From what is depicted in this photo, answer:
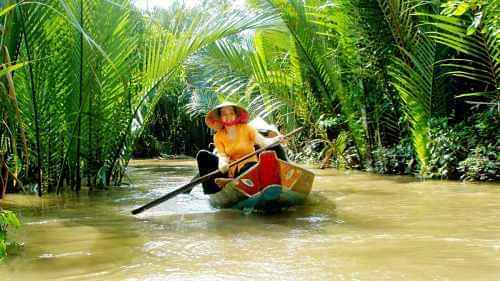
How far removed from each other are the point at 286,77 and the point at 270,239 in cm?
582

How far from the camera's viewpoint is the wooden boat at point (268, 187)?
15.5ft

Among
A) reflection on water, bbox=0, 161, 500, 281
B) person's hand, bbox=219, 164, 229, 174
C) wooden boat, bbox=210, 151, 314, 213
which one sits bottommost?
reflection on water, bbox=0, 161, 500, 281

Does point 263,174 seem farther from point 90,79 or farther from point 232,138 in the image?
point 90,79

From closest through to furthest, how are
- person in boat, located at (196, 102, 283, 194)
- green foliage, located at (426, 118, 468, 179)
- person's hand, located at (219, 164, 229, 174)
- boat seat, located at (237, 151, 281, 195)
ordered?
boat seat, located at (237, 151, 281, 195), person's hand, located at (219, 164, 229, 174), person in boat, located at (196, 102, 283, 194), green foliage, located at (426, 118, 468, 179)

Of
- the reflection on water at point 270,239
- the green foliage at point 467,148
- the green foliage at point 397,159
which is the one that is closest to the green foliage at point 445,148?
the green foliage at point 467,148

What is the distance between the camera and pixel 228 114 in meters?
5.66

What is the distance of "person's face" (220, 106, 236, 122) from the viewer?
Result: 566 cm

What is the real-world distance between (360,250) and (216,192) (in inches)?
90.4

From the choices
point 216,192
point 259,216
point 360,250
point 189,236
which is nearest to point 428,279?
point 360,250

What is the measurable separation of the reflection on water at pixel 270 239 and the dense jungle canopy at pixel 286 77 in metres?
0.75

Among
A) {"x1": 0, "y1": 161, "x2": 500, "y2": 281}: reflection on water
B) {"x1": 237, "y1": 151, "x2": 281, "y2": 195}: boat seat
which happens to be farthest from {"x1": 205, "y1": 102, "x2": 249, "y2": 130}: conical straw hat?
{"x1": 237, "y1": 151, "x2": 281, "y2": 195}: boat seat

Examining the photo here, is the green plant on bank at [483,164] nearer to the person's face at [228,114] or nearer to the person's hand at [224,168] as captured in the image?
the person's face at [228,114]

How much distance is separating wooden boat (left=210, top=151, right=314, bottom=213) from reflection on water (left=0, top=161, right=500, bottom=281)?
0.12 metres

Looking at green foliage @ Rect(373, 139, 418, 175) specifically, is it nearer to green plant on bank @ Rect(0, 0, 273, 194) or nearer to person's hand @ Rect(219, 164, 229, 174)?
green plant on bank @ Rect(0, 0, 273, 194)
